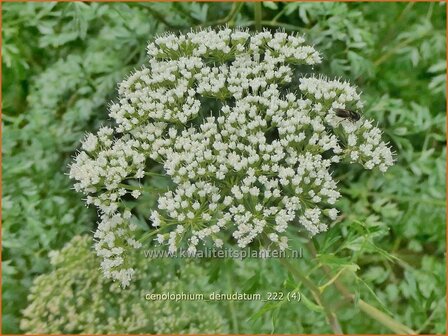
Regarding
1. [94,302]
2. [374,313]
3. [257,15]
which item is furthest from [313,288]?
[257,15]

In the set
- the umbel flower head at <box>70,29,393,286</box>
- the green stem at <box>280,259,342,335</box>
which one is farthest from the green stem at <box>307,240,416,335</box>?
the umbel flower head at <box>70,29,393,286</box>

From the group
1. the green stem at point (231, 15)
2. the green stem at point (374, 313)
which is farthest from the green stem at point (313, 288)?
the green stem at point (231, 15)

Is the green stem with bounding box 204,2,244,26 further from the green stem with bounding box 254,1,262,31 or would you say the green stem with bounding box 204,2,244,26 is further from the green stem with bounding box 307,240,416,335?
the green stem with bounding box 307,240,416,335

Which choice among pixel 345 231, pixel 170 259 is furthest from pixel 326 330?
pixel 170 259

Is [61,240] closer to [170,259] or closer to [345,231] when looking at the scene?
[170,259]

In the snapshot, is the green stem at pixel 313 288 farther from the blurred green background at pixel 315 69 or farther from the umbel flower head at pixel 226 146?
the blurred green background at pixel 315 69
